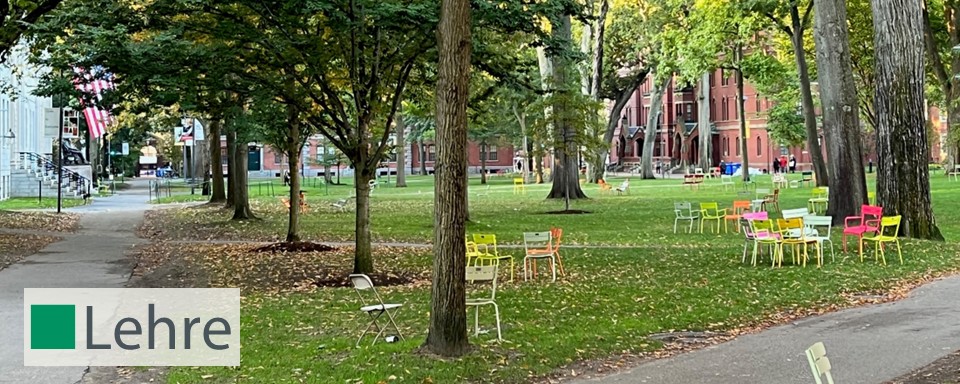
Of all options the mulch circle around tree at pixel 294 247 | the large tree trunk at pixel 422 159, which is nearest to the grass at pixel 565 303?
the mulch circle around tree at pixel 294 247

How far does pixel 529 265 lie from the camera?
49.3ft

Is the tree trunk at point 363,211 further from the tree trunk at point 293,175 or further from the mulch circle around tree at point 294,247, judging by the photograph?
the tree trunk at point 293,175

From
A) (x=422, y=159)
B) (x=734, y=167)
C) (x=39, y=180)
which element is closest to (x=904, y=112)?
(x=39, y=180)

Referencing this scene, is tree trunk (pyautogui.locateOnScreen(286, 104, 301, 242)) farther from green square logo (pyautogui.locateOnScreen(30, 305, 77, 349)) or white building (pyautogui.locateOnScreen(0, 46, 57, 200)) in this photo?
white building (pyautogui.locateOnScreen(0, 46, 57, 200))

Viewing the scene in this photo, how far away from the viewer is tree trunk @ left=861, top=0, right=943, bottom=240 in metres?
17.7

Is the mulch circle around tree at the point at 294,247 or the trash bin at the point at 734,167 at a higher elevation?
the trash bin at the point at 734,167

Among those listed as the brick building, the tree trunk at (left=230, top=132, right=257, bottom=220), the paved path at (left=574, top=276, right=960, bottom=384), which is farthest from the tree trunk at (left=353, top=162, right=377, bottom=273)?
the brick building

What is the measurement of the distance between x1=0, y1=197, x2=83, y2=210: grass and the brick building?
1978 inches

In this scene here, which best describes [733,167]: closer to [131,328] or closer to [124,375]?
[131,328]

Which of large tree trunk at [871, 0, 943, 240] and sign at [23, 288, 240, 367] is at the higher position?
large tree trunk at [871, 0, 943, 240]

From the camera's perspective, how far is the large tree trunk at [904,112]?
17703mm

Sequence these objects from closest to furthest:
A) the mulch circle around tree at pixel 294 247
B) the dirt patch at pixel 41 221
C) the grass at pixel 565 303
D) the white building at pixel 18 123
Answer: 1. the grass at pixel 565 303
2. the mulch circle around tree at pixel 294 247
3. the dirt patch at pixel 41 221
4. the white building at pixel 18 123

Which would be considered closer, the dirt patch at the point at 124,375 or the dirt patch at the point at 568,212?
the dirt patch at the point at 124,375

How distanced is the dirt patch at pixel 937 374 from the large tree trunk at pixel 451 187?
374cm
